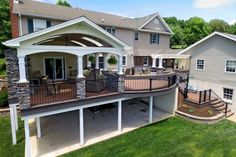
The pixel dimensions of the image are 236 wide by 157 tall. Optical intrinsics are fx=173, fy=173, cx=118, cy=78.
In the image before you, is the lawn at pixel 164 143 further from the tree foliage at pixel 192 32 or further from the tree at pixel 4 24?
the tree foliage at pixel 192 32

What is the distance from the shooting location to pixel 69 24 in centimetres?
838

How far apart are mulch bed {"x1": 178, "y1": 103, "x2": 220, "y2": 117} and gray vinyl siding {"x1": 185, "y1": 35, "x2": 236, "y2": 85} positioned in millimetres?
3308

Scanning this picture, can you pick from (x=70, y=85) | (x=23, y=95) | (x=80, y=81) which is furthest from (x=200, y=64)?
(x=23, y=95)

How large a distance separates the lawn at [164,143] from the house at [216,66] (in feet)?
14.2

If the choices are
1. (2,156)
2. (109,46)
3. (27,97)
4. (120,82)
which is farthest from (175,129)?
(2,156)

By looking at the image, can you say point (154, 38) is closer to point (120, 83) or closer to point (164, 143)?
point (120, 83)

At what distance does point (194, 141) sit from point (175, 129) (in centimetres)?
161

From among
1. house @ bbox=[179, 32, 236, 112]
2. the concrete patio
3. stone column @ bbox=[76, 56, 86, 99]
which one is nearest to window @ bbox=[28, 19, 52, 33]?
the concrete patio

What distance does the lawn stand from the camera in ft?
29.6

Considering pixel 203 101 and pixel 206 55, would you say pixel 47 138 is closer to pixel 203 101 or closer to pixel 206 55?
pixel 203 101

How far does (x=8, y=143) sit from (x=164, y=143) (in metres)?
8.97

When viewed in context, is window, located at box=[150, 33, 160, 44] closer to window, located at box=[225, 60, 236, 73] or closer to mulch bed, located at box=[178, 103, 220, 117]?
window, located at box=[225, 60, 236, 73]

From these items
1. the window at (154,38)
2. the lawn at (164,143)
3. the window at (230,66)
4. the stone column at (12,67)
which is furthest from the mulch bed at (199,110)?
the window at (154,38)

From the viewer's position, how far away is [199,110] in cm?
1368
